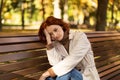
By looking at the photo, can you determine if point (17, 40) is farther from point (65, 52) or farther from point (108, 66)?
point (108, 66)

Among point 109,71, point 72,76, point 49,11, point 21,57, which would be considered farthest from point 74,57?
point 49,11

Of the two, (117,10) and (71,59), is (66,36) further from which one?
(117,10)

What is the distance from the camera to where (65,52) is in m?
4.17

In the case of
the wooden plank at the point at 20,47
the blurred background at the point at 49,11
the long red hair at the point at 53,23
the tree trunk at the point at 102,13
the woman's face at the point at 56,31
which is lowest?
the blurred background at the point at 49,11

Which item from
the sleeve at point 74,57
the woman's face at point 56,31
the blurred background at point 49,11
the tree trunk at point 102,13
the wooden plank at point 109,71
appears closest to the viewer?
the sleeve at point 74,57

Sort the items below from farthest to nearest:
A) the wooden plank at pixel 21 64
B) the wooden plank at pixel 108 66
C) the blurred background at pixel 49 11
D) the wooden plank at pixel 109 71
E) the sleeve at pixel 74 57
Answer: the blurred background at pixel 49 11, the wooden plank at pixel 108 66, the wooden plank at pixel 109 71, the sleeve at pixel 74 57, the wooden plank at pixel 21 64

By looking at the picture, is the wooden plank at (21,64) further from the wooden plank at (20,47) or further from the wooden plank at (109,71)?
the wooden plank at (109,71)

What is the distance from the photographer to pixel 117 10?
62.7 metres

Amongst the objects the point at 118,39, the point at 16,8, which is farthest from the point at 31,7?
the point at 118,39

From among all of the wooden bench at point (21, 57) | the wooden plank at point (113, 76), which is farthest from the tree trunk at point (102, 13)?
the wooden bench at point (21, 57)

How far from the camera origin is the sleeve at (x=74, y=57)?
3.87m

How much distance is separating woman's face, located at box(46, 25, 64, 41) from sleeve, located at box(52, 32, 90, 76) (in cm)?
19

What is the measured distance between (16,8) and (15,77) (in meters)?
61.0

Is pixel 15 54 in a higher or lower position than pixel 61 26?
lower
